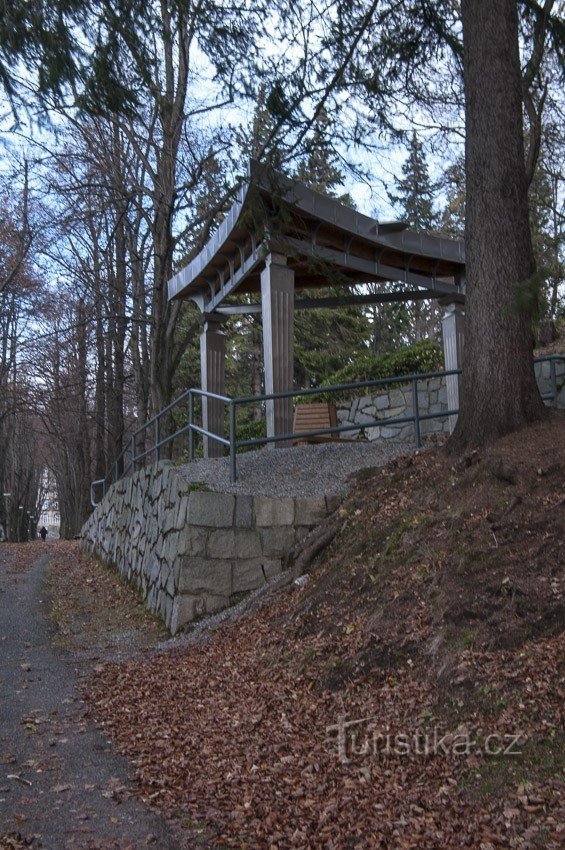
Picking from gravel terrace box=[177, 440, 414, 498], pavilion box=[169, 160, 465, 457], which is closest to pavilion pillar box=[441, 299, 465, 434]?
pavilion box=[169, 160, 465, 457]

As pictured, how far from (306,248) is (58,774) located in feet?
26.7

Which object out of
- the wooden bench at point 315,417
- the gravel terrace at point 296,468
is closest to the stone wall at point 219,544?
the gravel terrace at point 296,468

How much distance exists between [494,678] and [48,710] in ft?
10.9

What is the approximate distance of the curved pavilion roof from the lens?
9890mm

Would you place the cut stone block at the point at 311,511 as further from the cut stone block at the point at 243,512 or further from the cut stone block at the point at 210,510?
the cut stone block at the point at 210,510

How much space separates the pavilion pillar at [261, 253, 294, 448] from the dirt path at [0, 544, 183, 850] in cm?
418

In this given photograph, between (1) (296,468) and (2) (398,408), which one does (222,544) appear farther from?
(2) (398,408)

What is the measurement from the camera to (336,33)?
9188mm

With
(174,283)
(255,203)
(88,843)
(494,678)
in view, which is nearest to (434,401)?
(174,283)

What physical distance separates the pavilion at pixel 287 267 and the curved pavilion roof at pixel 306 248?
1 centimetres

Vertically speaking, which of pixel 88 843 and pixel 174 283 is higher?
pixel 174 283

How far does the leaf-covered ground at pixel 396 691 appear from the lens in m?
3.68

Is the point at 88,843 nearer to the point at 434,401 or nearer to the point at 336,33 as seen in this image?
the point at 336,33

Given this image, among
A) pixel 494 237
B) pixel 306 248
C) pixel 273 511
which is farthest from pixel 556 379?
pixel 273 511
